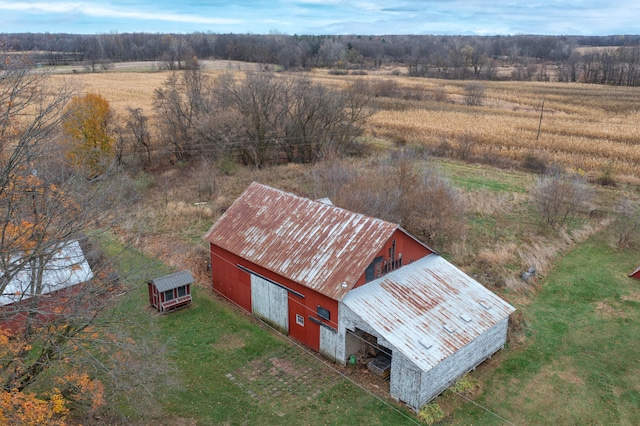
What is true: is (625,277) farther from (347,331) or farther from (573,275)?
(347,331)

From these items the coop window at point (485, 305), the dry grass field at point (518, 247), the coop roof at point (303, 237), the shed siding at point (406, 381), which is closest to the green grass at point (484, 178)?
the dry grass field at point (518, 247)

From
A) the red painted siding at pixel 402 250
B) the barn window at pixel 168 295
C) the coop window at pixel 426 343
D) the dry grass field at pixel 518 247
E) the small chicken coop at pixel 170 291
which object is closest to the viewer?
the coop window at pixel 426 343

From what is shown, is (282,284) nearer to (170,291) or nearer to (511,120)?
(170,291)

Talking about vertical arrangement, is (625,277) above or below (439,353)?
below

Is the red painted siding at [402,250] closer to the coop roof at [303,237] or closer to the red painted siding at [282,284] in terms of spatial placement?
the coop roof at [303,237]

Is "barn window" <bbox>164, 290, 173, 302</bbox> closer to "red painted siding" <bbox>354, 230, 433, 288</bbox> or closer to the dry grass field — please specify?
the dry grass field

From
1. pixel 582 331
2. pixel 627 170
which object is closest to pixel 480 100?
pixel 627 170

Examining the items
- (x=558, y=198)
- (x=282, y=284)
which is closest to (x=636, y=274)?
(x=558, y=198)
